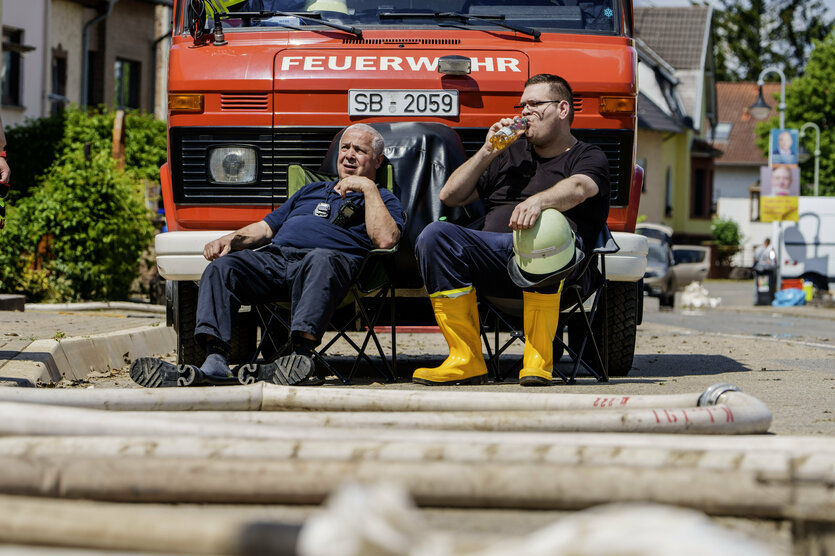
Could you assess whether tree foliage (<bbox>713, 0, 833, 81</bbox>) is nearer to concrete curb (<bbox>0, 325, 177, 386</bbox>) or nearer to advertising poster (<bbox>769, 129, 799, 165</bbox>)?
advertising poster (<bbox>769, 129, 799, 165</bbox>)

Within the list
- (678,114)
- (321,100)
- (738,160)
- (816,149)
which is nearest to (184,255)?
(321,100)

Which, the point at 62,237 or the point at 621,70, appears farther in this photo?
the point at 62,237

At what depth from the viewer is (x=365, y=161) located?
683 centimetres

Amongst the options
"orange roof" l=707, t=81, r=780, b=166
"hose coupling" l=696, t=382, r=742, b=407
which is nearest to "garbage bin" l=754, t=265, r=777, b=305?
"hose coupling" l=696, t=382, r=742, b=407

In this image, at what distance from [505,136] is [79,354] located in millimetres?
2979

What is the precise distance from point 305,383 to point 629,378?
1.97 meters

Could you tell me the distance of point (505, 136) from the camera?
6621mm

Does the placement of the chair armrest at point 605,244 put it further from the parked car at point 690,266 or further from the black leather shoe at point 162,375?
the parked car at point 690,266

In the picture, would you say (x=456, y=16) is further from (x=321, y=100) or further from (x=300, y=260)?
(x=300, y=260)

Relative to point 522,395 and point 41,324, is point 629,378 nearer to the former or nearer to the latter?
point 522,395

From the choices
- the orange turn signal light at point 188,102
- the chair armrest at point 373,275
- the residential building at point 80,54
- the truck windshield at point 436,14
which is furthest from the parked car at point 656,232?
the chair armrest at point 373,275

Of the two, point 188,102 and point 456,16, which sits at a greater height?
point 456,16

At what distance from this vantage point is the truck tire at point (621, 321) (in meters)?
7.56

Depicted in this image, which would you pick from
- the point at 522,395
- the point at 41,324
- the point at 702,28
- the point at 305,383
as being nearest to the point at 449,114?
the point at 305,383
